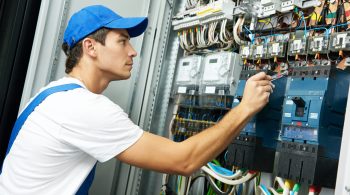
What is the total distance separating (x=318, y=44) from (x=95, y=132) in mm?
983

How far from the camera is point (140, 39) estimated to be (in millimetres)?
2375

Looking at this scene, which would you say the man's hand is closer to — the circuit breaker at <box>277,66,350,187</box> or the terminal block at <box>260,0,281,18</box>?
the circuit breaker at <box>277,66,350,187</box>

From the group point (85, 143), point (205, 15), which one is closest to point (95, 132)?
point (85, 143)

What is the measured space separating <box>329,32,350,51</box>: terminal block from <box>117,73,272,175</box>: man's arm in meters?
0.41

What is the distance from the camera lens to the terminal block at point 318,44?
4.85 feet

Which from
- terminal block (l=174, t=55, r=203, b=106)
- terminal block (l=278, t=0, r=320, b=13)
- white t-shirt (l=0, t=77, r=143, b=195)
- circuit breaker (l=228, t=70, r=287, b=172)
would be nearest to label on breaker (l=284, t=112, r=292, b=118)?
circuit breaker (l=228, t=70, r=287, b=172)

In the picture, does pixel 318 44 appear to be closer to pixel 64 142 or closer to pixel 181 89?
pixel 181 89

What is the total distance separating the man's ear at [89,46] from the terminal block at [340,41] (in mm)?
977

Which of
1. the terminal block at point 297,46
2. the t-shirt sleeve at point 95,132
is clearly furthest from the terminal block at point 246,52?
the t-shirt sleeve at point 95,132

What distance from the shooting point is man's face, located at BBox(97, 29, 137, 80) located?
59.2 inches

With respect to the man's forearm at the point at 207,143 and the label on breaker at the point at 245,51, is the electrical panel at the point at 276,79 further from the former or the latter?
the man's forearm at the point at 207,143

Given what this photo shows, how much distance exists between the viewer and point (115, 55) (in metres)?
1.52

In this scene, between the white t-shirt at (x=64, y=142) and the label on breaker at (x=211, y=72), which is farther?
the label on breaker at (x=211, y=72)

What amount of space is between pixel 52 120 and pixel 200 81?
1067 millimetres
